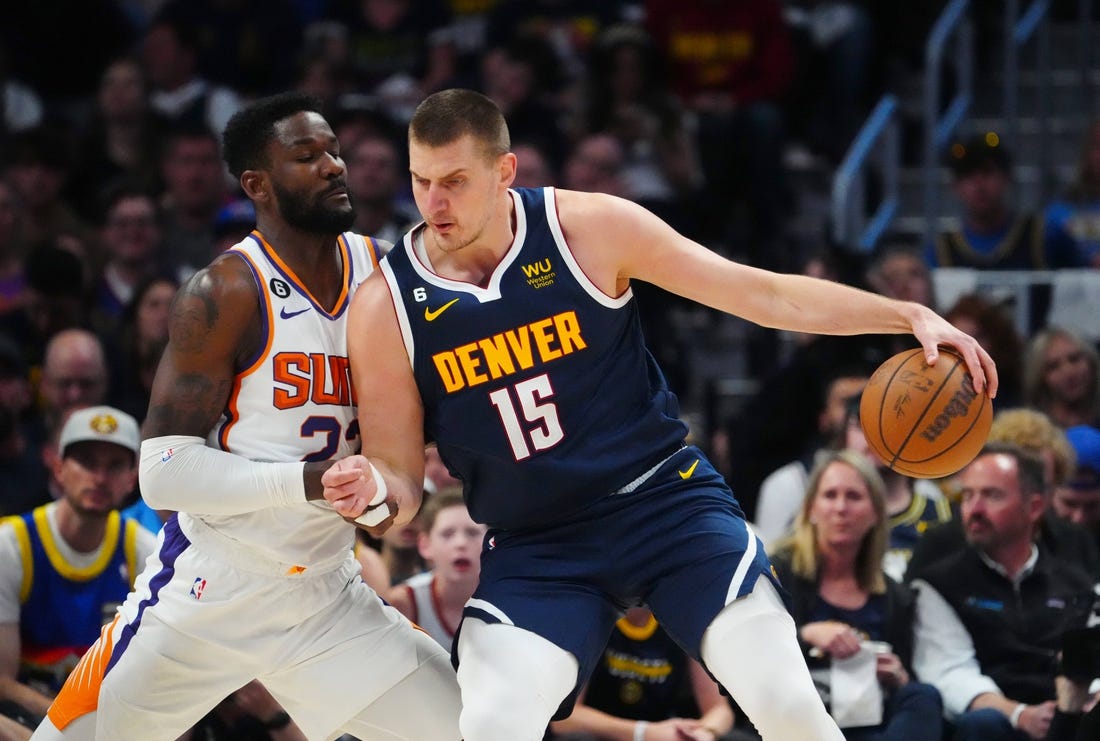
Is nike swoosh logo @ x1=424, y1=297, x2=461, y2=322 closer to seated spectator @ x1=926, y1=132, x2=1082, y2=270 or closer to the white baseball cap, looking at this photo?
the white baseball cap

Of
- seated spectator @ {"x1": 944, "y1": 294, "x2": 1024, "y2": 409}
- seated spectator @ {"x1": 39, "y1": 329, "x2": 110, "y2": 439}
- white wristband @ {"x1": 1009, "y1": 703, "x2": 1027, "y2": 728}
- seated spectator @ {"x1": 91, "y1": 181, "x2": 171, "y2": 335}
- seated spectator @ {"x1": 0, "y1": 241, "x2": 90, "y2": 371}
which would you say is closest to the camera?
white wristband @ {"x1": 1009, "y1": 703, "x2": 1027, "y2": 728}

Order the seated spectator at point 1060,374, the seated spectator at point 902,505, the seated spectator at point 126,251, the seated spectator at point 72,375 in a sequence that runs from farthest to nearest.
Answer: the seated spectator at point 126,251 < the seated spectator at point 1060,374 < the seated spectator at point 72,375 < the seated spectator at point 902,505

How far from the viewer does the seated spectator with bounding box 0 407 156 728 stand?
646cm

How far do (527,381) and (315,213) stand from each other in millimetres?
795

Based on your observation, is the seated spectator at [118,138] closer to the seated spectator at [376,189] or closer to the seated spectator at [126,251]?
the seated spectator at [126,251]

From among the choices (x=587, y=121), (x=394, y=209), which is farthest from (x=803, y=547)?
(x=587, y=121)

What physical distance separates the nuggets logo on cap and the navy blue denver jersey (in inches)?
98.4

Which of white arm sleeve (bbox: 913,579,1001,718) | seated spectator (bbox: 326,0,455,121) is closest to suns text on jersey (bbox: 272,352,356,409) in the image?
white arm sleeve (bbox: 913,579,1001,718)

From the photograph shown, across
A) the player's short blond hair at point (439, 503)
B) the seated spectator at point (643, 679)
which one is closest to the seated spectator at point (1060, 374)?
the seated spectator at point (643, 679)

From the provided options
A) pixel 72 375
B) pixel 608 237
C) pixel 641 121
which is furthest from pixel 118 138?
pixel 608 237

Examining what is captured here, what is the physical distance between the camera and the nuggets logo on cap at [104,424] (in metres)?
6.75

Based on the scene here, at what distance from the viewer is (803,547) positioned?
21.9ft

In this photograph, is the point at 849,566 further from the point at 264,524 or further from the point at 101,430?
the point at 101,430

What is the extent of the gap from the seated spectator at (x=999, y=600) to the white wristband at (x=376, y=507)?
3.12 meters
